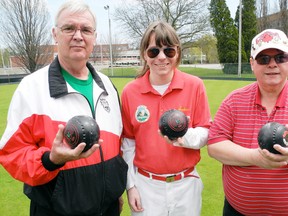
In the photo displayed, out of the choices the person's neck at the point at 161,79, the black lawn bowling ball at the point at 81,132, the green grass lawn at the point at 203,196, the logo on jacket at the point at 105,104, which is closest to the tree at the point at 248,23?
the green grass lawn at the point at 203,196

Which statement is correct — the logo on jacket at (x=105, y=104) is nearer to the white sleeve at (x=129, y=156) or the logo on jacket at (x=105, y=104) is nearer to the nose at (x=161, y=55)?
the white sleeve at (x=129, y=156)

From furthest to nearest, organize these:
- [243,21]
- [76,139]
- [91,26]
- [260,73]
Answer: [243,21]
[91,26]
[260,73]
[76,139]

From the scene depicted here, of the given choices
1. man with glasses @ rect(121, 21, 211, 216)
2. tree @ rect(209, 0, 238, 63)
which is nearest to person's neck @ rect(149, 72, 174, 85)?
man with glasses @ rect(121, 21, 211, 216)

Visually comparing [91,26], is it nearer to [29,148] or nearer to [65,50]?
[65,50]

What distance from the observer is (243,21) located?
3891 cm

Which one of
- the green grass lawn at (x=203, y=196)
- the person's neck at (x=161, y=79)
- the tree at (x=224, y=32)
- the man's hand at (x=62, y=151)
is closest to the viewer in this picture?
the man's hand at (x=62, y=151)

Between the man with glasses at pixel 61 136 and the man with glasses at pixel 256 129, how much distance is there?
97cm

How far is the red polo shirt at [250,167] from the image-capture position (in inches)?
95.1

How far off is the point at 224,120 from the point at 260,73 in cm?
48

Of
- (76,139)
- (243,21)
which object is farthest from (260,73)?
(243,21)

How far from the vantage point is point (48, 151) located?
2277mm

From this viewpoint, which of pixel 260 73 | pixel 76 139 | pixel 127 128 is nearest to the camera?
pixel 76 139

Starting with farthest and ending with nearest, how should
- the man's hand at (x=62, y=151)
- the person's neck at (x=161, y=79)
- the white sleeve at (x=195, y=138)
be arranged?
the person's neck at (x=161, y=79) < the white sleeve at (x=195, y=138) < the man's hand at (x=62, y=151)

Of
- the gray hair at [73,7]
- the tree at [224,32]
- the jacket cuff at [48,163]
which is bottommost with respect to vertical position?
A: the jacket cuff at [48,163]
